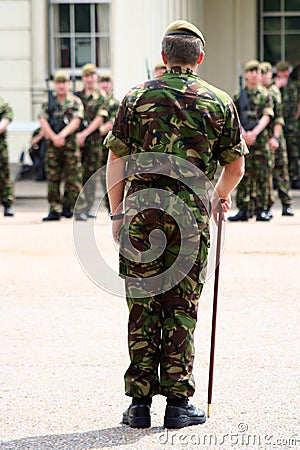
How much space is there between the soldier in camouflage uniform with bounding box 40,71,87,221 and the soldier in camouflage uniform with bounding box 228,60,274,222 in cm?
195

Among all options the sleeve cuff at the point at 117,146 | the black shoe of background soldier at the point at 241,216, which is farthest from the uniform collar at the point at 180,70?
the black shoe of background soldier at the point at 241,216

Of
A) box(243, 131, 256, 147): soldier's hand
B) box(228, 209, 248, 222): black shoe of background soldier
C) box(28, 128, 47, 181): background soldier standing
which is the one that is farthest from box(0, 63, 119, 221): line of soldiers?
box(28, 128, 47, 181): background soldier standing

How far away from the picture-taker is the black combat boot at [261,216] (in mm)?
14134

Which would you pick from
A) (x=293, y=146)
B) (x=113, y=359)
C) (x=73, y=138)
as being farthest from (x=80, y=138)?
(x=113, y=359)

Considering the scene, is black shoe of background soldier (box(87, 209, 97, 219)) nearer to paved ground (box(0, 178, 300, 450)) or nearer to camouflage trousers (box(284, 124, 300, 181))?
paved ground (box(0, 178, 300, 450))

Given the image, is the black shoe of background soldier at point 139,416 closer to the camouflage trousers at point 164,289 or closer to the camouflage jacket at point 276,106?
the camouflage trousers at point 164,289

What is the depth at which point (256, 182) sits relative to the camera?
1414 centimetres

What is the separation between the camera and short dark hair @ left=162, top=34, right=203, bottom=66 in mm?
5113

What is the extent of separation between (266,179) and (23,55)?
30.0 feet

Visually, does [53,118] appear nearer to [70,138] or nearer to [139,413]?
[70,138]

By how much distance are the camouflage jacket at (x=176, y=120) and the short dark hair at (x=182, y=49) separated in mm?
43

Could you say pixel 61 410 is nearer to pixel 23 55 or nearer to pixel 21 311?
pixel 21 311

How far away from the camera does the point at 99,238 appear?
12.2 metres

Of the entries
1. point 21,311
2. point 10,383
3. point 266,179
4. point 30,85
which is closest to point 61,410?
point 10,383
